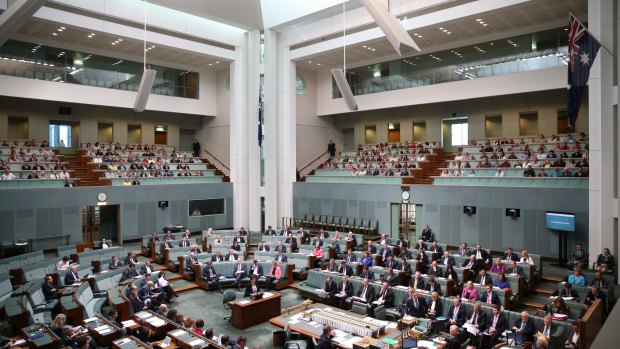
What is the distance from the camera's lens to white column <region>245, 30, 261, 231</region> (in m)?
25.6

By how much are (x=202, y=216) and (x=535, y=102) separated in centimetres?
2014

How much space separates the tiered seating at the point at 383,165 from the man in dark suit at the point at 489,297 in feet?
36.2

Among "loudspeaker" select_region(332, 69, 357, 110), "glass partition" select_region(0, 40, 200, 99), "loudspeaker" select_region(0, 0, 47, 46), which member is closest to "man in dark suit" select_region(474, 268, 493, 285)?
"loudspeaker" select_region(332, 69, 357, 110)

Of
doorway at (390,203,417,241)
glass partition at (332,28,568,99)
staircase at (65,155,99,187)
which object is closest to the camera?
glass partition at (332,28,568,99)

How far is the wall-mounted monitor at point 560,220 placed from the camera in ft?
52.6

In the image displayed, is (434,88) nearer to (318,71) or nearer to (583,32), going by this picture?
(318,71)

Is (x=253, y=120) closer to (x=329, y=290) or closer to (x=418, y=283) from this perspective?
(x=329, y=290)

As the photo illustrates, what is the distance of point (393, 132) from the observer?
30.5m

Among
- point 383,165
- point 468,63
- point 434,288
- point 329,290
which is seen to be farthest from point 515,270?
point 468,63

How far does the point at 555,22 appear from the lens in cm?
2073

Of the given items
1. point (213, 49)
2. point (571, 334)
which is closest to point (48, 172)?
point (213, 49)

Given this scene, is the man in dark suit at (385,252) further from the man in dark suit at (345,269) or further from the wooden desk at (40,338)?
the wooden desk at (40,338)

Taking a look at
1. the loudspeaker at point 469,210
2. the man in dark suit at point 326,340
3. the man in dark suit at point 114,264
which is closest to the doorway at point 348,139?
the loudspeaker at point 469,210

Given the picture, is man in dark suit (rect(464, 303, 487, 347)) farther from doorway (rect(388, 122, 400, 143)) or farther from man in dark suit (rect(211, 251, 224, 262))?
doorway (rect(388, 122, 400, 143))
